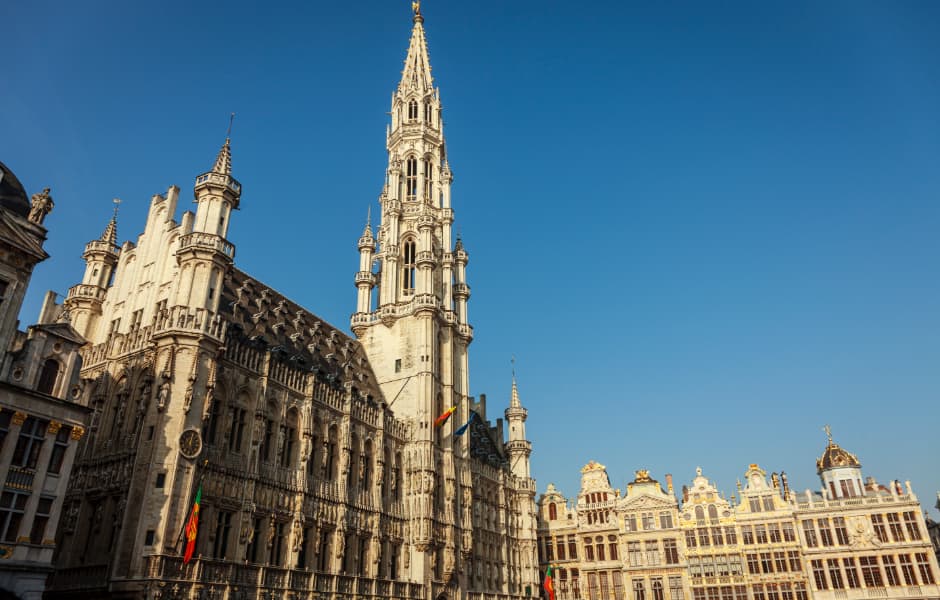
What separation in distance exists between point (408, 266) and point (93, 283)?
27.4 metres

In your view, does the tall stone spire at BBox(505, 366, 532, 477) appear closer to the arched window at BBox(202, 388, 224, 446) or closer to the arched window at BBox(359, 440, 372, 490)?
the arched window at BBox(359, 440, 372, 490)

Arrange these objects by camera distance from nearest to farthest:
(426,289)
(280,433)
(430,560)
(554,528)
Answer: (280,433)
(430,560)
(426,289)
(554,528)

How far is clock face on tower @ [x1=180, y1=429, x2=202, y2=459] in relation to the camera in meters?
31.0

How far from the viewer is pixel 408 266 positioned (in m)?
62.2

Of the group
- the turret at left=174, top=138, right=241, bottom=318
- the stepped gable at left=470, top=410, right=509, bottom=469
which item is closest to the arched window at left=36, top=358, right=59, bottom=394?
the turret at left=174, top=138, right=241, bottom=318

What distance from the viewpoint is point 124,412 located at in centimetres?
3369

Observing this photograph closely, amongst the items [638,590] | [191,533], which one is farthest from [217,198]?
[638,590]

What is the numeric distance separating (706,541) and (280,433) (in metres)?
44.5

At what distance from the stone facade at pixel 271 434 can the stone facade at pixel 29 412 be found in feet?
14.7

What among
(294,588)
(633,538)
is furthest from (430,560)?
(633,538)

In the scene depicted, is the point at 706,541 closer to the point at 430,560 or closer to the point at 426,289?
the point at 430,560

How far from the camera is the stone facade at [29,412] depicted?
24.0 meters

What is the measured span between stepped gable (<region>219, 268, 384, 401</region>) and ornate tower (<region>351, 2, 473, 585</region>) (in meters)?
3.20

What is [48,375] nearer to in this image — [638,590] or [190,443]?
[190,443]
